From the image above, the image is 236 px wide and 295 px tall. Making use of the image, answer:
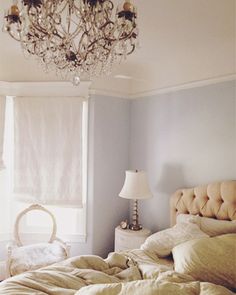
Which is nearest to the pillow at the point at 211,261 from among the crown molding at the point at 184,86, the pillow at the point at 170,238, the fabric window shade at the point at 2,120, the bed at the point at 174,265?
the bed at the point at 174,265

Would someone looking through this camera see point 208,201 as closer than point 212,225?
No

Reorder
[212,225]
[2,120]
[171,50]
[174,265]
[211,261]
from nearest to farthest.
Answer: [211,261]
[174,265]
[212,225]
[171,50]
[2,120]

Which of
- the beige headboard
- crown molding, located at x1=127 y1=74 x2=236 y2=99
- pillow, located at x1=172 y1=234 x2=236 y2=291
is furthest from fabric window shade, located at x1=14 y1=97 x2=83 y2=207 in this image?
pillow, located at x1=172 y1=234 x2=236 y2=291

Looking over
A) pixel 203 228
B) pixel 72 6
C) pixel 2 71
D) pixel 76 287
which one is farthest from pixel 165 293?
pixel 2 71

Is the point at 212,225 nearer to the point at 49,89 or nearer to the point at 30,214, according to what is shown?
the point at 30,214

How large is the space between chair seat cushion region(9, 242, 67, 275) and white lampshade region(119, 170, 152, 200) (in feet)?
2.94

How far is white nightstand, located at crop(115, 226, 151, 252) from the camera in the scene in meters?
3.27

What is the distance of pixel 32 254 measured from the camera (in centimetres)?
302

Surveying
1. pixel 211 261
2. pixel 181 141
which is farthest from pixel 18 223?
pixel 211 261

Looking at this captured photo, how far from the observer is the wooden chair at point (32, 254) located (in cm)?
286

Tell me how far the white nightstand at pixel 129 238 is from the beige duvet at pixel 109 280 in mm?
848

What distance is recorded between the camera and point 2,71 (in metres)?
3.50

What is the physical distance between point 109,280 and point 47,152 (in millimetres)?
2001

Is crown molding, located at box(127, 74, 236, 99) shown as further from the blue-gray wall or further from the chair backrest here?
the chair backrest
